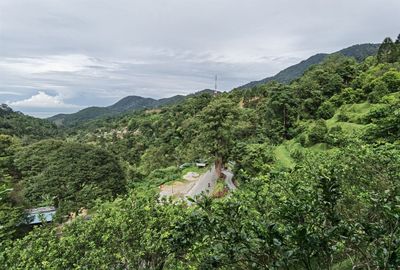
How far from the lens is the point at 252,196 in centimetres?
347

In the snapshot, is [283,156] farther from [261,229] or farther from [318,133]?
[261,229]

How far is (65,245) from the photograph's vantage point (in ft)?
13.7

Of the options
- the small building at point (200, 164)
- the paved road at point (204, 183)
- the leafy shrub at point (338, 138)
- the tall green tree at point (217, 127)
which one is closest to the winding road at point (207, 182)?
the paved road at point (204, 183)

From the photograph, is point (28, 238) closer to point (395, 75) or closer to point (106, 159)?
point (106, 159)

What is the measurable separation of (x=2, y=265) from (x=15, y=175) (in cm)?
2025

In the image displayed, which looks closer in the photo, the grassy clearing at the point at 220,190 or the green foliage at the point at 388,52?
the grassy clearing at the point at 220,190

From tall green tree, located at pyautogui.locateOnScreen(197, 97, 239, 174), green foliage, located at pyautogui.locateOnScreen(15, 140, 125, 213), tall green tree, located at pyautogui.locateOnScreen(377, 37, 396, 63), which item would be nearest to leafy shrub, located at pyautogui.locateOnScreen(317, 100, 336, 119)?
tall green tree, located at pyautogui.locateOnScreen(197, 97, 239, 174)

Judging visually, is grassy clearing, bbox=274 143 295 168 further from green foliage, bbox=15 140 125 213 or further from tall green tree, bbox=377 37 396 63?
tall green tree, bbox=377 37 396 63

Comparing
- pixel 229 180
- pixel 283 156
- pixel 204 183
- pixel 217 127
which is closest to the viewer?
pixel 283 156

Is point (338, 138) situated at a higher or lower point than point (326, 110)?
lower

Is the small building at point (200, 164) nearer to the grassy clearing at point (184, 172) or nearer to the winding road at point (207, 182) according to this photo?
the grassy clearing at point (184, 172)

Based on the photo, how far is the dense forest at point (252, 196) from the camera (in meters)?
1.90

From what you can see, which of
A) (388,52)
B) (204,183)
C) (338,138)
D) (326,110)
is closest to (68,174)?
(204,183)

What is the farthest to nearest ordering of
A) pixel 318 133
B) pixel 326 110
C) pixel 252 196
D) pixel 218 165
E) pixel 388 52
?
pixel 388 52
pixel 326 110
pixel 218 165
pixel 318 133
pixel 252 196
